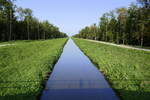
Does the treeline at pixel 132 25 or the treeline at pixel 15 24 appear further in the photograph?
the treeline at pixel 15 24

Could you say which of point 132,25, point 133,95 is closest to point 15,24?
point 132,25

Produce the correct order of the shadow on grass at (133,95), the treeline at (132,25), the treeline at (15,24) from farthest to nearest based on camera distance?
the treeline at (15,24)
the treeline at (132,25)
the shadow on grass at (133,95)

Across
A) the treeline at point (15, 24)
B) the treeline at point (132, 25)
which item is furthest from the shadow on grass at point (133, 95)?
the treeline at point (15, 24)

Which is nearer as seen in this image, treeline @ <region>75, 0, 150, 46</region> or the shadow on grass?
the shadow on grass

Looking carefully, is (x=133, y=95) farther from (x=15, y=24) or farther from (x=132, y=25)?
(x=15, y=24)

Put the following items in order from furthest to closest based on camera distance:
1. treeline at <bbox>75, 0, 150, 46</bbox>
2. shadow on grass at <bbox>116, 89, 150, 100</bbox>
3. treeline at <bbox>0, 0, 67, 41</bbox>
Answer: treeline at <bbox>0, 0, 67, 41</bbox> → treeline at <bbox>75, 0, 150, 46</bbox> → shadow on grass at <bbox>116, 89, 150, 100</bbox>

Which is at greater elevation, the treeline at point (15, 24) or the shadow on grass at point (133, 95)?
the treeline at point (15, 24)

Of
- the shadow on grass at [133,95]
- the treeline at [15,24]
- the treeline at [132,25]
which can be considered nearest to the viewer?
the shadow on grass at [133,95]

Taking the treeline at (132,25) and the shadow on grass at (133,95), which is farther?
the treeline at (132,25)

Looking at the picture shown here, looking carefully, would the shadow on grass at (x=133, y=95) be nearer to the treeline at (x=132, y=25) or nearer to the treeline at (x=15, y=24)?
the treeline at (x=132, y=25)

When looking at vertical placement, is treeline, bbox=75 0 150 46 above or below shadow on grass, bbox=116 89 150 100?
above

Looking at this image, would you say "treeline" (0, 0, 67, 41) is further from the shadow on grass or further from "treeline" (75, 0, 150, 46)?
the shadow on grass

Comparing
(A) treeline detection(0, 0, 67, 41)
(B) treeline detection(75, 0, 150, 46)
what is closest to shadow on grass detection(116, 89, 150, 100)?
(B) treeline detection(75, 0, 150, 46)

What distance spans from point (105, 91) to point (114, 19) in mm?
59286
